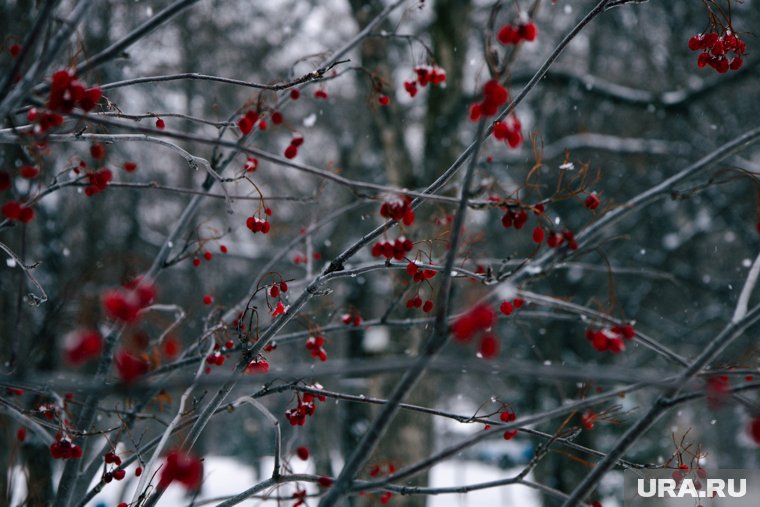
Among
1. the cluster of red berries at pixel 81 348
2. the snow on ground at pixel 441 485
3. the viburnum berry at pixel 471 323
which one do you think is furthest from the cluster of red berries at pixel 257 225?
the snow on ground at pixel 441 485

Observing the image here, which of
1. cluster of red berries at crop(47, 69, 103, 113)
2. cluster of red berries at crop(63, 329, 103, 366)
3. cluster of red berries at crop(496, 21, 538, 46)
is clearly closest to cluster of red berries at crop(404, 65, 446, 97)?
cluster of red berries at crop(496, 21, 538, 46)

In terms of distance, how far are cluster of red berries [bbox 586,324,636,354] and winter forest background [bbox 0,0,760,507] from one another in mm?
13

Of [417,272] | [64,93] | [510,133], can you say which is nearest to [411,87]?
[417,272]

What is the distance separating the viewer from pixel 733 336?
1.75 metres

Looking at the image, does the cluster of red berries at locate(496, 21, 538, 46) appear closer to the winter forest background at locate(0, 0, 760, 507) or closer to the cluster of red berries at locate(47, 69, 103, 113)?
the winter forest background at locate(0, 0, 760, 507)

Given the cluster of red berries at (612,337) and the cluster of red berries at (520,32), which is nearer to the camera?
the cluster of red berries at (520,32)

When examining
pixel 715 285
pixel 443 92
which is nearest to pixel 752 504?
pixel 715 285

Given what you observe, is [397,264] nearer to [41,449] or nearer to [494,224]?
[41,449]

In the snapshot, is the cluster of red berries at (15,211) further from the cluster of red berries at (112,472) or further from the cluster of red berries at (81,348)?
the cluster of red berries at (112,472)

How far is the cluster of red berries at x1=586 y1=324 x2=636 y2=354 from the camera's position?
201cm

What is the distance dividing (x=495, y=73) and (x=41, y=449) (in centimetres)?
577

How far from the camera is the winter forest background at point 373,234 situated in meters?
1.85

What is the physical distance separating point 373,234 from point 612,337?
87 cm

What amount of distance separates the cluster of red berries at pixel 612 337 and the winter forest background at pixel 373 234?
1 centimetres
